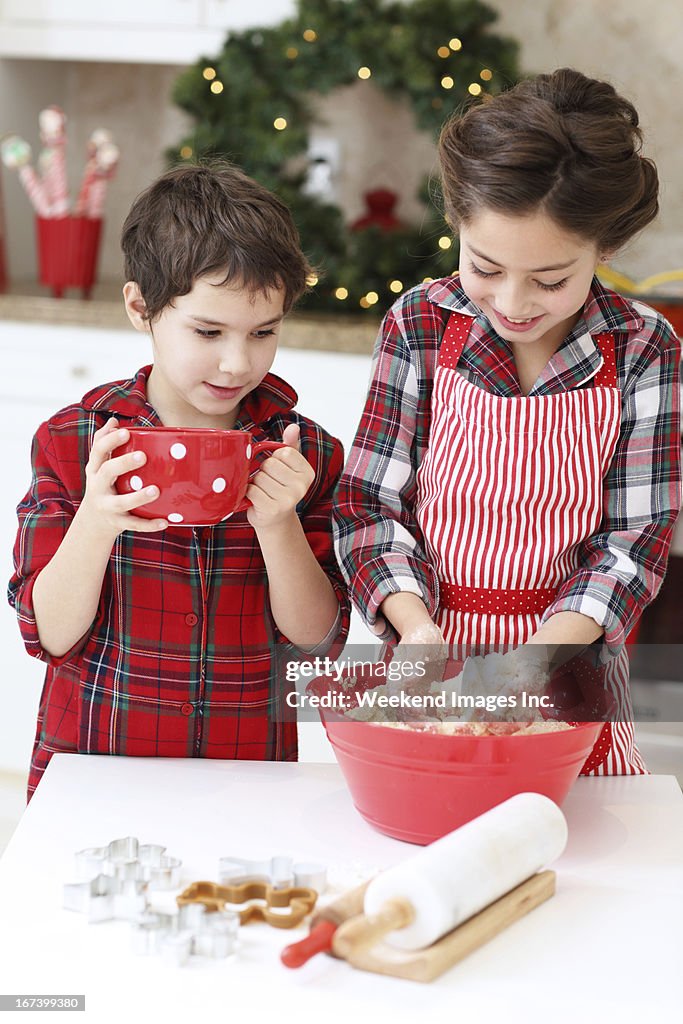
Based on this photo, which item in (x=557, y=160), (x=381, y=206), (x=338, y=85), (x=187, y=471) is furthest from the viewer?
(x=381, y=206)

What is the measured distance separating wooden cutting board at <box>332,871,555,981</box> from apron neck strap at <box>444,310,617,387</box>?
23.2 inches

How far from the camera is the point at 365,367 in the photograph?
7.86ft

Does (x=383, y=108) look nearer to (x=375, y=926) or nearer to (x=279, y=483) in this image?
(x=279, y=483)

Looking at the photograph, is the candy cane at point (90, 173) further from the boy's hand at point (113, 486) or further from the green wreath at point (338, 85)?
the boy's hand at point (113, 486)

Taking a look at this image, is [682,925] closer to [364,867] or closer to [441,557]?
[364,867]

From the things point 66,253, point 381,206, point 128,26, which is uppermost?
point 128,26

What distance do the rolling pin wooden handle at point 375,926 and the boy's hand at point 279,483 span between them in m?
0.40

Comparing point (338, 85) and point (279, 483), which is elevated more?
point (338, 85)

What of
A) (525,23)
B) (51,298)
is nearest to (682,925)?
(51,298)

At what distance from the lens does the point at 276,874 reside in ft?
2.73

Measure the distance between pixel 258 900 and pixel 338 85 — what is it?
208 cm

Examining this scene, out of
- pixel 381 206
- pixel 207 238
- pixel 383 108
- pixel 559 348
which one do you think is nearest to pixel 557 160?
pixel 559 348

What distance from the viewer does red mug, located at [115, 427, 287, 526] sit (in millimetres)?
927

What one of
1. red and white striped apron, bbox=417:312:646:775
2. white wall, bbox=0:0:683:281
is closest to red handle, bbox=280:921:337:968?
red and white striped apron, bbox=417:312:646:775
